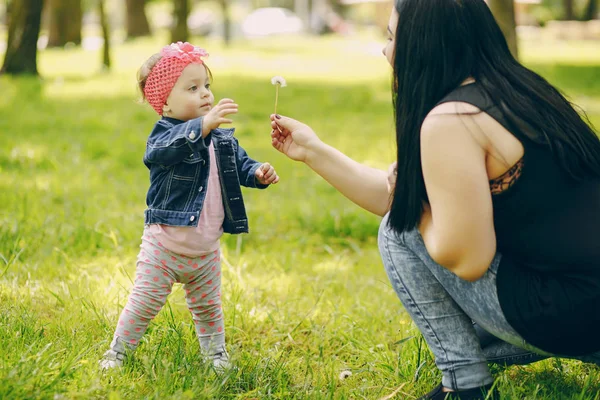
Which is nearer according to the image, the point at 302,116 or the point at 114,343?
the point at 114,343

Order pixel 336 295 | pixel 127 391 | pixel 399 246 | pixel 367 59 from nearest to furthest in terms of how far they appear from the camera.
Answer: pixel 127 391 < pixel 399 246 < pixel 336 295 < pixel 367 59

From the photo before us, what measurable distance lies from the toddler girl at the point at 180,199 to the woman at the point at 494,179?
2.15 feet

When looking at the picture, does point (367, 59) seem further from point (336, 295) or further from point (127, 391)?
point (127, 391)

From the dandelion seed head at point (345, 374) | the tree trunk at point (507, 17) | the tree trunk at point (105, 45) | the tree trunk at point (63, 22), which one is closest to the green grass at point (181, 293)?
the dandelion seed head at point (345, 374)

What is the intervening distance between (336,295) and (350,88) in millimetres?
8266

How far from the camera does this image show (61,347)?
2.49 meters

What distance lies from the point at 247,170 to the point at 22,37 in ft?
31.0

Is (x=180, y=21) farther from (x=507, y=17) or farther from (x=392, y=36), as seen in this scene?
(x=392, y=36)

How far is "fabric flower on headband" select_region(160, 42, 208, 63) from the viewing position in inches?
97.7

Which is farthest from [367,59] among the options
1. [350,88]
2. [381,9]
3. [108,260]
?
[381,9]

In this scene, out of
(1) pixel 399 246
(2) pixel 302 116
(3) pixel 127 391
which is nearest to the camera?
(3) pixel 127 391

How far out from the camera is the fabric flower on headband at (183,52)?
2.48 m

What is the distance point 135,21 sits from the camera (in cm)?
2372

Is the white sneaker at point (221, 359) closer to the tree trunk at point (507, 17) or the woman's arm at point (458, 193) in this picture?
the woman's arm at point (458, 193)
